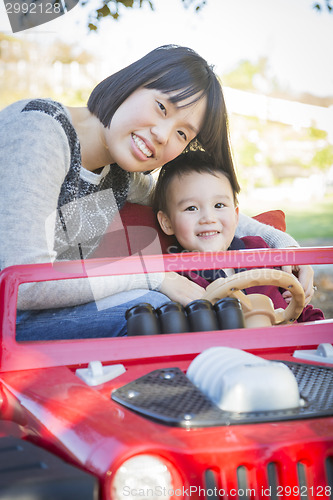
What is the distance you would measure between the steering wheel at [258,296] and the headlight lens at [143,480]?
66 cm

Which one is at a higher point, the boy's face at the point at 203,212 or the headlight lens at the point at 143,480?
the boy's face at the point at 203,212

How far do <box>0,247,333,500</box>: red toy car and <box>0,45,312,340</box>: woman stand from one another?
28 cm

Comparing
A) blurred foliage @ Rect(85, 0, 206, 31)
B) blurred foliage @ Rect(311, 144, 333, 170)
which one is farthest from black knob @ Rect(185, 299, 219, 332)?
blurred foliage @ Rect(311, 144, 333, 170)

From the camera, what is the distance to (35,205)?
1.47 meters

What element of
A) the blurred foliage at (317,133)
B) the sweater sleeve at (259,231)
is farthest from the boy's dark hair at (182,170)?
the blurred foliage at (317,133)

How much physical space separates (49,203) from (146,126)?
1.29 feet

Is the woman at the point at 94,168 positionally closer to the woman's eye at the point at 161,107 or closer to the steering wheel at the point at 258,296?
the woman's eye at the point at 161,107

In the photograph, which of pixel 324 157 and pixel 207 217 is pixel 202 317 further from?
pixel 324 157

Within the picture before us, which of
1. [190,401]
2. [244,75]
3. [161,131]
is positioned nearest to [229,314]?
[190,401]

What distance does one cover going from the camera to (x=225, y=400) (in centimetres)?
88

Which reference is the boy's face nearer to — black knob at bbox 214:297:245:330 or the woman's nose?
the woman's nose

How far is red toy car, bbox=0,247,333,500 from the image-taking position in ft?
2.50

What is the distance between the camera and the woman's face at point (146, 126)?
1.73 meters

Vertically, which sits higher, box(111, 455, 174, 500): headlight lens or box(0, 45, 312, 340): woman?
box(0, 45, 312, 340): woman
